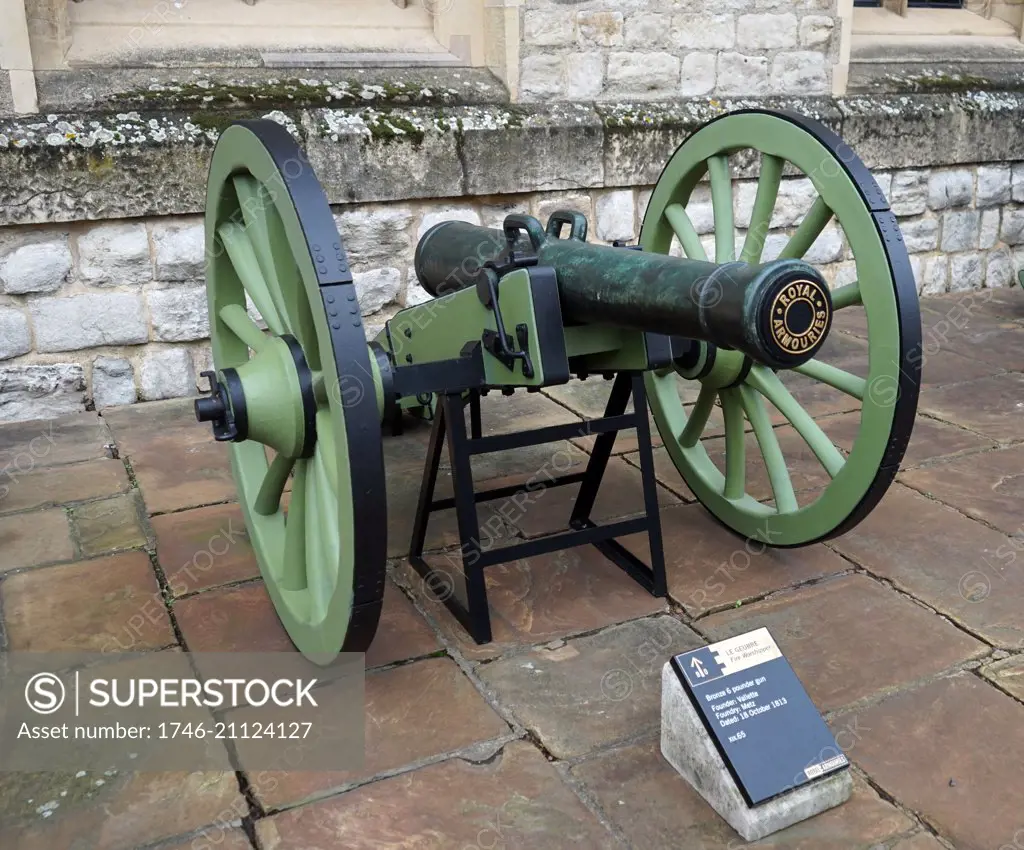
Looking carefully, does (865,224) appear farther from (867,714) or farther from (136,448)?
(136,448)

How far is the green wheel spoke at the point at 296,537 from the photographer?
6.97 ft

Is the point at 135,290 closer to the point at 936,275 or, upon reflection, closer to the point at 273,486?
the point at 273,486

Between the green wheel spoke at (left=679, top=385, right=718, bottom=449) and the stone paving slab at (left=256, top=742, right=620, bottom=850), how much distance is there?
117 cm

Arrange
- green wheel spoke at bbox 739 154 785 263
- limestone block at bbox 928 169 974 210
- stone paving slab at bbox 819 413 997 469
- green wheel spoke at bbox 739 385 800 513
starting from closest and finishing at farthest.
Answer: green wheel spoke at bbox 739 154 785 263
green wheel spoke at bbox 739 385 800 513
stone paving slab at bbox 819 413 997 469
limestone block at bbox 928 169 974 210

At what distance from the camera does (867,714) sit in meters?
2.03

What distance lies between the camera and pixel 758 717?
179 centimetres

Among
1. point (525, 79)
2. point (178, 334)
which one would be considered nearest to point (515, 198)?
point (525, 79)

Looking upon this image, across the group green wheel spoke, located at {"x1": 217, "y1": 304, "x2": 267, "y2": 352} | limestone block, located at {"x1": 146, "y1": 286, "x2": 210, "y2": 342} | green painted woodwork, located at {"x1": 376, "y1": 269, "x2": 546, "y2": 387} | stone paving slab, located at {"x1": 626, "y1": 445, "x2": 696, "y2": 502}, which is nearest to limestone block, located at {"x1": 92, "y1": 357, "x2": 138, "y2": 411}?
limestone block, located at {"x1": 146, "y1": 286, "x2": 210, "y2": 342}

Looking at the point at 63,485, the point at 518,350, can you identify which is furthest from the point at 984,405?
the point at 63,485

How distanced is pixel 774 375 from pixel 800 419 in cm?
14

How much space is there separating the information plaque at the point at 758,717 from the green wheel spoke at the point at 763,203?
3.26 ft

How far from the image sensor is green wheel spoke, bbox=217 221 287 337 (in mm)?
2220

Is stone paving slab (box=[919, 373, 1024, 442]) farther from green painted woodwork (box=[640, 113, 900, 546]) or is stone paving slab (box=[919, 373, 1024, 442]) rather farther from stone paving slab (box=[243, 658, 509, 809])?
stone paving slab (box=[243, 658, 509, 809])

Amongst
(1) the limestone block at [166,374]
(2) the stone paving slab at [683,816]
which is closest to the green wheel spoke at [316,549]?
(2) the stone paving slab at [683,816]
